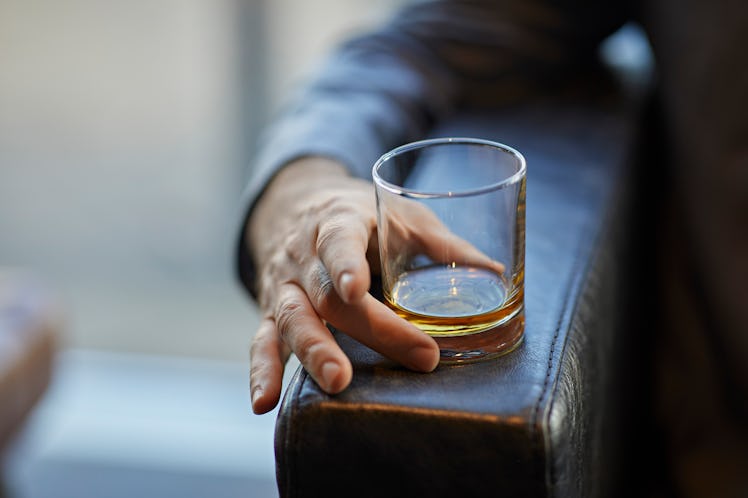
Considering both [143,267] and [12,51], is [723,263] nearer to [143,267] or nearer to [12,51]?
[143,267]

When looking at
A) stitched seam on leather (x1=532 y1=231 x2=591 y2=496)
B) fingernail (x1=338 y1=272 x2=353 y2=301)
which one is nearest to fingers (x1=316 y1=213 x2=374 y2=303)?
fingernail (x1=338 y1=272 x2=353 y2=301)

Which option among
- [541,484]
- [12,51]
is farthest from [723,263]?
[12,51]

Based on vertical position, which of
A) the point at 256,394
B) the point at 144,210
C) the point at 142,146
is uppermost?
the point at 256,394

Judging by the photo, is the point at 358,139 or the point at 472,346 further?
the point at 358,139

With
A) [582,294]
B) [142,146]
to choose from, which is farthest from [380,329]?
[142,146]

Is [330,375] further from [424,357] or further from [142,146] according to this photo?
[142,146]

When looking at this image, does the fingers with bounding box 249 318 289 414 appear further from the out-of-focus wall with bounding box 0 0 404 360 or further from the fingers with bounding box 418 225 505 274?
the out-of-focus wall with bounding box 0 0 404 360
